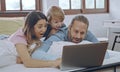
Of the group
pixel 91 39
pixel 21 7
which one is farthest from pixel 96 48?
pixel 21 7

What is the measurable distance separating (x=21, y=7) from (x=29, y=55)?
2376mm

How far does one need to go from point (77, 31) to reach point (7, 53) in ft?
1.53

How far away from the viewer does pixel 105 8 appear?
455 cm

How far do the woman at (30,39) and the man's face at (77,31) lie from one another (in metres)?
0.18

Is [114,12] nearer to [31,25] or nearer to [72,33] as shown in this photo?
[72,33]

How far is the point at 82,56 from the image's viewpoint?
1.18 metres

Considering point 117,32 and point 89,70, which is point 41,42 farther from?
point 117,32

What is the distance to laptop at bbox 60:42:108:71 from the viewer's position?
1.14 metres

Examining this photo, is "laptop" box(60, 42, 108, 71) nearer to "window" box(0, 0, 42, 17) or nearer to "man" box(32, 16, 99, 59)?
"man" box(32, 16, 99, 59)

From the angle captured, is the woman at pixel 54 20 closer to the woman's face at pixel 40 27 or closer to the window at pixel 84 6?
the woman's face at pixel 40 27

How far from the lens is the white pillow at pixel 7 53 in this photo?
1.43m

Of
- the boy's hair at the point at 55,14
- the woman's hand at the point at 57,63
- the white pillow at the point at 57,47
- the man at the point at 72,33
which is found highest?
the boy's hair at the point at 55,14

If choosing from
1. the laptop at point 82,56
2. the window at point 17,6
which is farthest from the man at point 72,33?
the window at point 17,6

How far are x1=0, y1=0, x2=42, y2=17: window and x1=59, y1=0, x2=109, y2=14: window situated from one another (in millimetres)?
501
